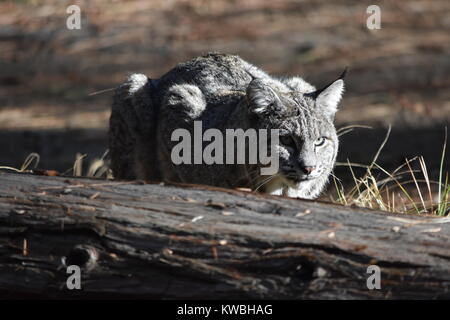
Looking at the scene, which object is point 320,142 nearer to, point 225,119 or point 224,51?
point 225,119

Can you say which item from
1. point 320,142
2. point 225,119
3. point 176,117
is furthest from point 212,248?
point 176,117

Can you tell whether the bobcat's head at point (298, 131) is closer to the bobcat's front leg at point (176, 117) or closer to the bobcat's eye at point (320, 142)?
the bobcat's eye at point (320, 142)

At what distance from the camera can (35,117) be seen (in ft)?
37.8

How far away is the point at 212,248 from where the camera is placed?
13.3 ft

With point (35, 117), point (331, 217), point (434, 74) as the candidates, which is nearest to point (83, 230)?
point (331, 217)

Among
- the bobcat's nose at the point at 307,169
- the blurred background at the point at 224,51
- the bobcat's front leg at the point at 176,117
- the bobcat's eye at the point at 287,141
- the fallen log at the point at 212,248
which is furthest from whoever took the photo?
the blurred background at the point at 224,51

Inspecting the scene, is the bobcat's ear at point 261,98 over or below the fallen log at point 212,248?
over

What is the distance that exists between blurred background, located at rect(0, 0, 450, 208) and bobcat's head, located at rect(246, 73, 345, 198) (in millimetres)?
3901

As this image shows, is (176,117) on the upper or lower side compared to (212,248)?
upper

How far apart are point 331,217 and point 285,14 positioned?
10.2 m

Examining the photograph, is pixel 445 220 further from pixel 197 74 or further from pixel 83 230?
pixel 197 74

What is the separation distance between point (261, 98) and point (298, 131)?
1.20ft

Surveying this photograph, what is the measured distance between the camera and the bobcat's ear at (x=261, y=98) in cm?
556

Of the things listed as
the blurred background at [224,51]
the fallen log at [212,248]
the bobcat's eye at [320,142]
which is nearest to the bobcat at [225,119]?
the bobcat's eye at [320,142]
